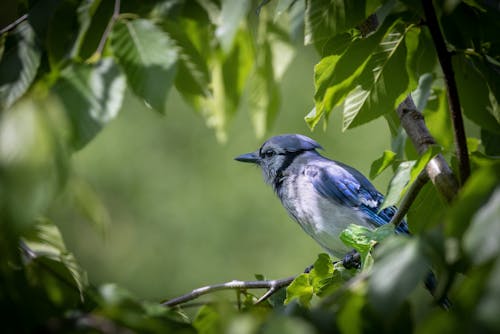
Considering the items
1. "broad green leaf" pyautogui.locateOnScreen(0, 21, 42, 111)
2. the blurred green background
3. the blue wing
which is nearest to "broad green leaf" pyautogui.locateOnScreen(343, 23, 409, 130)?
"broad green leaf" pyautogui.locateOnScreen(0, 21, 42, 111)

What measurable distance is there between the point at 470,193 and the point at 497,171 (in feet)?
0.15

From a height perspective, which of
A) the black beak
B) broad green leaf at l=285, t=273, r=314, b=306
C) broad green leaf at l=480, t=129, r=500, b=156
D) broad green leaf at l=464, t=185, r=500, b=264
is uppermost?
broad green leaf at l=464, t=185, r=500, b=264

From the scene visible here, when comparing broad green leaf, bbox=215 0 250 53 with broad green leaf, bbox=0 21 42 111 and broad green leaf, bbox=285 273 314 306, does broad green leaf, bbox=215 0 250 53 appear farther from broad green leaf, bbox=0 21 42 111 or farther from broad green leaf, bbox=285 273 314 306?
broad green leaf, bbox=285 273 314 306

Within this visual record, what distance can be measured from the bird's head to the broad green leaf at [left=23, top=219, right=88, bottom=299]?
60.4 inches

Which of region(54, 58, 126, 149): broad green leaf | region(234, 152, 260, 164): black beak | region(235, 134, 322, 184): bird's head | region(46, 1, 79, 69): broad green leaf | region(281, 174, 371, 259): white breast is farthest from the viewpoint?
region(234, 152, 260, 164): black beak

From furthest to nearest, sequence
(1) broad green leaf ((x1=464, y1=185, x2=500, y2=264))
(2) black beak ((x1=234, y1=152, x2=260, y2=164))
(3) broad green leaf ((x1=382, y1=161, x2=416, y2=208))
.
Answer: (2) black beak ((x1=234, y1=152, x2=260, y2=164)) < (3) broad green leaf ((x1=382, y1=161, x2=416, y2=208)) < (1) broad green leaf ((x1=464, y1=185, x2=500, y2=264))

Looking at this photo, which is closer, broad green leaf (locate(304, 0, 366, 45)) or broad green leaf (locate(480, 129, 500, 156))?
broad green leaf (locate(304, 0, 366, 45))

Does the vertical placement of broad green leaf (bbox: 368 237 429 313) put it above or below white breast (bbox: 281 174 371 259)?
above

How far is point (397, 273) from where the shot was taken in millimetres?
782

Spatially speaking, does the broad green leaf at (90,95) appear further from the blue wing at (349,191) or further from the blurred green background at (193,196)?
the blurred green background at (193,196)

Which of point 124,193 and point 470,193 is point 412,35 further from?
point 124,193

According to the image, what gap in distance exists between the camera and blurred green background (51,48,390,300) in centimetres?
549

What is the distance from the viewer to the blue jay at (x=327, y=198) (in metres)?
2.54

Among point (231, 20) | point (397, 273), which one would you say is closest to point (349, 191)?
point (231, 20)
